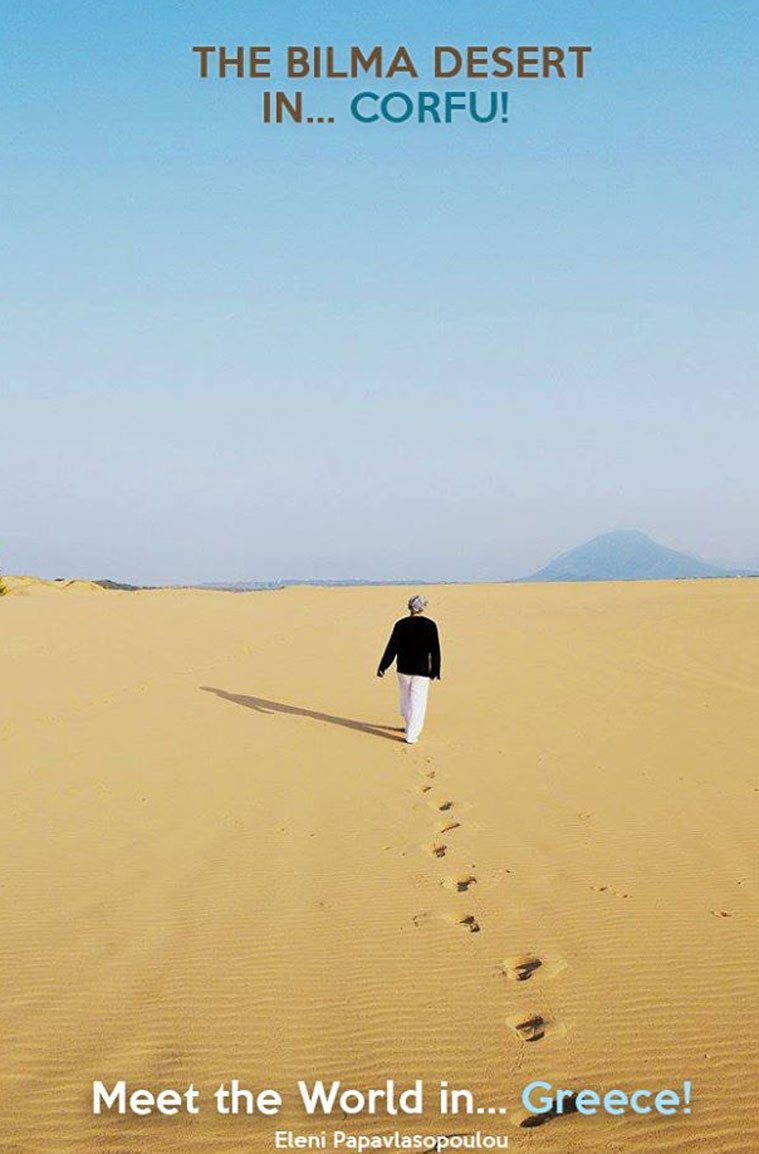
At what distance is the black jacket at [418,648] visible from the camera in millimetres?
11633

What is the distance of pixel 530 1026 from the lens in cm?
446

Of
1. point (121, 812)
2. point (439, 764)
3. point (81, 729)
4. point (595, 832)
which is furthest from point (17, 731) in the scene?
point (595, 832)

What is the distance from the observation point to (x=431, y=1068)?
4.12 meters

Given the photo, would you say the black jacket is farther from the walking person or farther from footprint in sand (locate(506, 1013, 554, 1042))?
footprint in sand (locate(506, 1013, 554, 1042))

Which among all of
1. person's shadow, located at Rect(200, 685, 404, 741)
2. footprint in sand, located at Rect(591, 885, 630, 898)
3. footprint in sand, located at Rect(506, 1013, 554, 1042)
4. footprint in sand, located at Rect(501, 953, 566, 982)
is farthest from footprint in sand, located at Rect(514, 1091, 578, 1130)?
person's shadow, located at Rect(200, 685, 404, 741)

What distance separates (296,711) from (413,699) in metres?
3.10

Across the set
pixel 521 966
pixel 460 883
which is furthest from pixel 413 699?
pixel 521 966

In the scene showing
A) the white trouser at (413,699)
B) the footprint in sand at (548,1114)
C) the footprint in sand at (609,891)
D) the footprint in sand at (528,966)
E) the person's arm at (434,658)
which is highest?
the person's arm at (434,658)

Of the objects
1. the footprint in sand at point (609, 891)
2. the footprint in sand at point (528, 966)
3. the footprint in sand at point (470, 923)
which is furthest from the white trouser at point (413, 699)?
the footprint in sand at point (528, 966)

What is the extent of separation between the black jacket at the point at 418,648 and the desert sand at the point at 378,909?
1.01 m

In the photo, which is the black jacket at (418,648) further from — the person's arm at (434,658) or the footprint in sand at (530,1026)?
the footprint in sand at (530,1026)

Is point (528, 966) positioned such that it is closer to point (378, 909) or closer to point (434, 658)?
point (378, 909)

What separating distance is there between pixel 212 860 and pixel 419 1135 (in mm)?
3796

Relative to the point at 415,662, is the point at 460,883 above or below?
below
